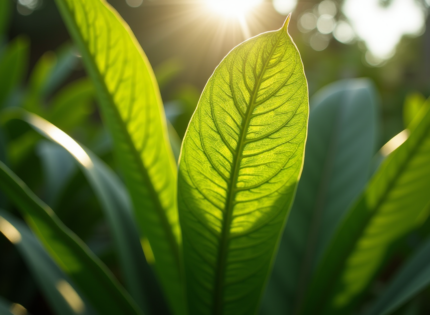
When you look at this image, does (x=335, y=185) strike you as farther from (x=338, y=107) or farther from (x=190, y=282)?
(x=190, y=282)

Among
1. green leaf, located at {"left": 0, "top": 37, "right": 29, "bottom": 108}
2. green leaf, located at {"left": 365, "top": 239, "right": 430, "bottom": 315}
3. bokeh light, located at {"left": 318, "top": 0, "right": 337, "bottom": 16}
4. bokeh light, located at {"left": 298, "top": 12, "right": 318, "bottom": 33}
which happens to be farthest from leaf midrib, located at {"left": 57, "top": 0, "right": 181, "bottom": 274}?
bokeh light, located at {"left": 318, "top": 0, "right": 337, "bottom": 16}

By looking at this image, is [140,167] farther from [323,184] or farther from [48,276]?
[323,184]

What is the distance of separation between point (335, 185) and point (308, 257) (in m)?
0.14

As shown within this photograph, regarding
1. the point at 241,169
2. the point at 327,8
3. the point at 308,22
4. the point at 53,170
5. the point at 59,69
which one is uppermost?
the point at 327,8

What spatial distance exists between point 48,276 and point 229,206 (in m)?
0.34

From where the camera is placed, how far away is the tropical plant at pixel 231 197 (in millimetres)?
267

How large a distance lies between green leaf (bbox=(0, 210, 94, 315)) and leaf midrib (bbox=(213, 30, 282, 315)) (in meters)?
0.23

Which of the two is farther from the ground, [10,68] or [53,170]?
[10,68]

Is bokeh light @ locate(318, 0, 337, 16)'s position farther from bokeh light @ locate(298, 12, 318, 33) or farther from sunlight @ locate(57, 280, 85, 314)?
sunlight @ locate(57, 280, 85, 314)

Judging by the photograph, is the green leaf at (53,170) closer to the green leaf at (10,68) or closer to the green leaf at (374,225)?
the green leaf at (10,68)

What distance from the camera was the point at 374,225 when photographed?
1.48 feet

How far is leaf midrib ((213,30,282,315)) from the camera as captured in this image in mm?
252

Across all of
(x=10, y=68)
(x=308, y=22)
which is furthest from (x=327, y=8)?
(x=10, y=68)

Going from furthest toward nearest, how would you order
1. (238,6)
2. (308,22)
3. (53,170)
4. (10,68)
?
(308,22) < (10,68) < (53,170) < (238,6)
